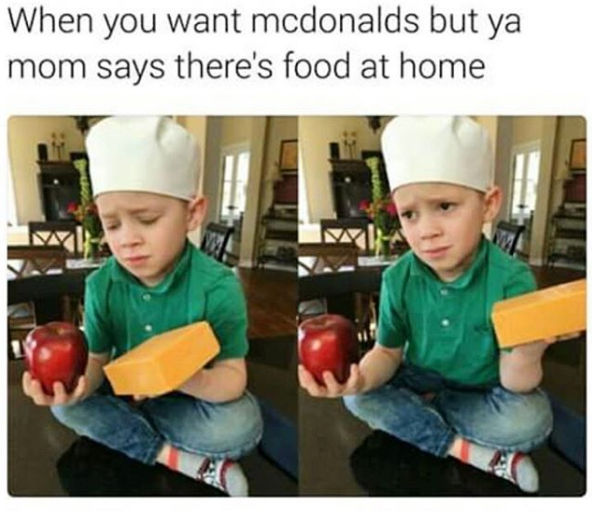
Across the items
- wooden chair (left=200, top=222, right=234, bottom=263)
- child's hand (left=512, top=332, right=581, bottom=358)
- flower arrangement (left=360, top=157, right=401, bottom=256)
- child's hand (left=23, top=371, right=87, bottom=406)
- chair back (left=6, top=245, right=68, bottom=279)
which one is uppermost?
flower arrangement (left=360, top=157, right=401, bottom=256)

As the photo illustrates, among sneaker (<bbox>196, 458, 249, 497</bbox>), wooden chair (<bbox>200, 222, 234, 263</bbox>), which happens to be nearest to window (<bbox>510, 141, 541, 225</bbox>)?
wooden chair (<bbox>200, 222, 234, 263</bbox>)

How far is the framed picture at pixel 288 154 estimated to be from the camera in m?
1.22

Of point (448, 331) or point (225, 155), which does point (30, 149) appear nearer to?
point (225, 155)

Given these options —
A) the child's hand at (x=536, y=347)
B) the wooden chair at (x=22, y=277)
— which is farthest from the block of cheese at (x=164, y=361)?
the child's hand at (x=536, y=347)

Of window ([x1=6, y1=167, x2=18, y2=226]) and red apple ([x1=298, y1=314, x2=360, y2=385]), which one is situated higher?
window ([x1=6, y1=167, x2=18, y2=226])

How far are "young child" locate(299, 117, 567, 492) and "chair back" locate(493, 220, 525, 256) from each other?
0.05ft

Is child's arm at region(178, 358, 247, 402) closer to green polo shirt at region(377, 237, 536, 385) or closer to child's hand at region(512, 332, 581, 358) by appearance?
green polo shirt at region(377, 237, 536, 385)

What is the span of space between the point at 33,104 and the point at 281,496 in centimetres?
71

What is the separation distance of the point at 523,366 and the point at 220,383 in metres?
0.46

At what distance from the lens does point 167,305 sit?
3.96 ft

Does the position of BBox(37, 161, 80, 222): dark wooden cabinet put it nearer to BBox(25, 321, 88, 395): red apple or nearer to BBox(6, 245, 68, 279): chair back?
BBox(6, 245, 68, 279): chair back

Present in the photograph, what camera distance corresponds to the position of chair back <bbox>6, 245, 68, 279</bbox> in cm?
121

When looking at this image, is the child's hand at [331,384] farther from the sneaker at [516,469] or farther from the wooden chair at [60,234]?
the wooden chair at [60,234]
